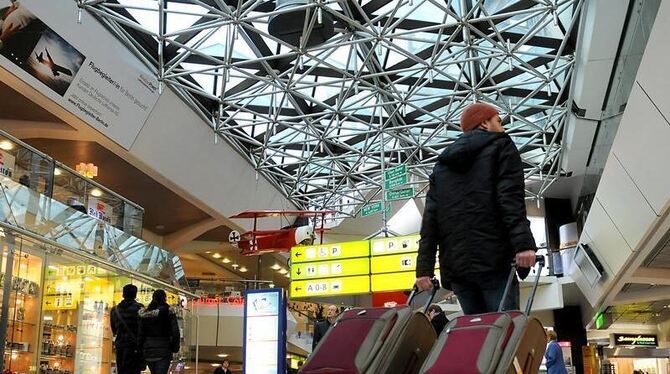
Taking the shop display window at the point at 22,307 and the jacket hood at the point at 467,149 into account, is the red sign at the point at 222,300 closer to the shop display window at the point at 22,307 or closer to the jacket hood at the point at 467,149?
the shop display window at the point at 22,307

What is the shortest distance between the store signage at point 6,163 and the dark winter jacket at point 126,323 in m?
2.63

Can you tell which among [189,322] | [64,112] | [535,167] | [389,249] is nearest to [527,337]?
[189,322]

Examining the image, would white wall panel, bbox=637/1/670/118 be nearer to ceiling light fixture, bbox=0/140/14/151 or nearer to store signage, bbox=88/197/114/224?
ceiling light fixture, bbox=0/140/14/151

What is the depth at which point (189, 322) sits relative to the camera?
16109 millimetres

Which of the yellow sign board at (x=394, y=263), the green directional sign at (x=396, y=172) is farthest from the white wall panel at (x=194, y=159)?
the yellow sign board at (x=394, y=263)

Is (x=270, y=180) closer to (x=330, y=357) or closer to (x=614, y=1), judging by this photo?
(x=614, y=1)

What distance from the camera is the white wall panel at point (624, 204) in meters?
11.4

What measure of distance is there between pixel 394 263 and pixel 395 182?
2726 millimetres

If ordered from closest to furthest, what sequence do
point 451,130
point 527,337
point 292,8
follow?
point 527,337
point 292,8
point 451,130

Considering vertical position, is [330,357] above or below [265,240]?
below

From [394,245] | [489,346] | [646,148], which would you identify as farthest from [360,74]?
[489,346]

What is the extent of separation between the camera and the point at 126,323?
30.6 ft

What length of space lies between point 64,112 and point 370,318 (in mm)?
14417

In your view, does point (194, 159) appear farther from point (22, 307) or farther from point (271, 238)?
point (22, 307)
